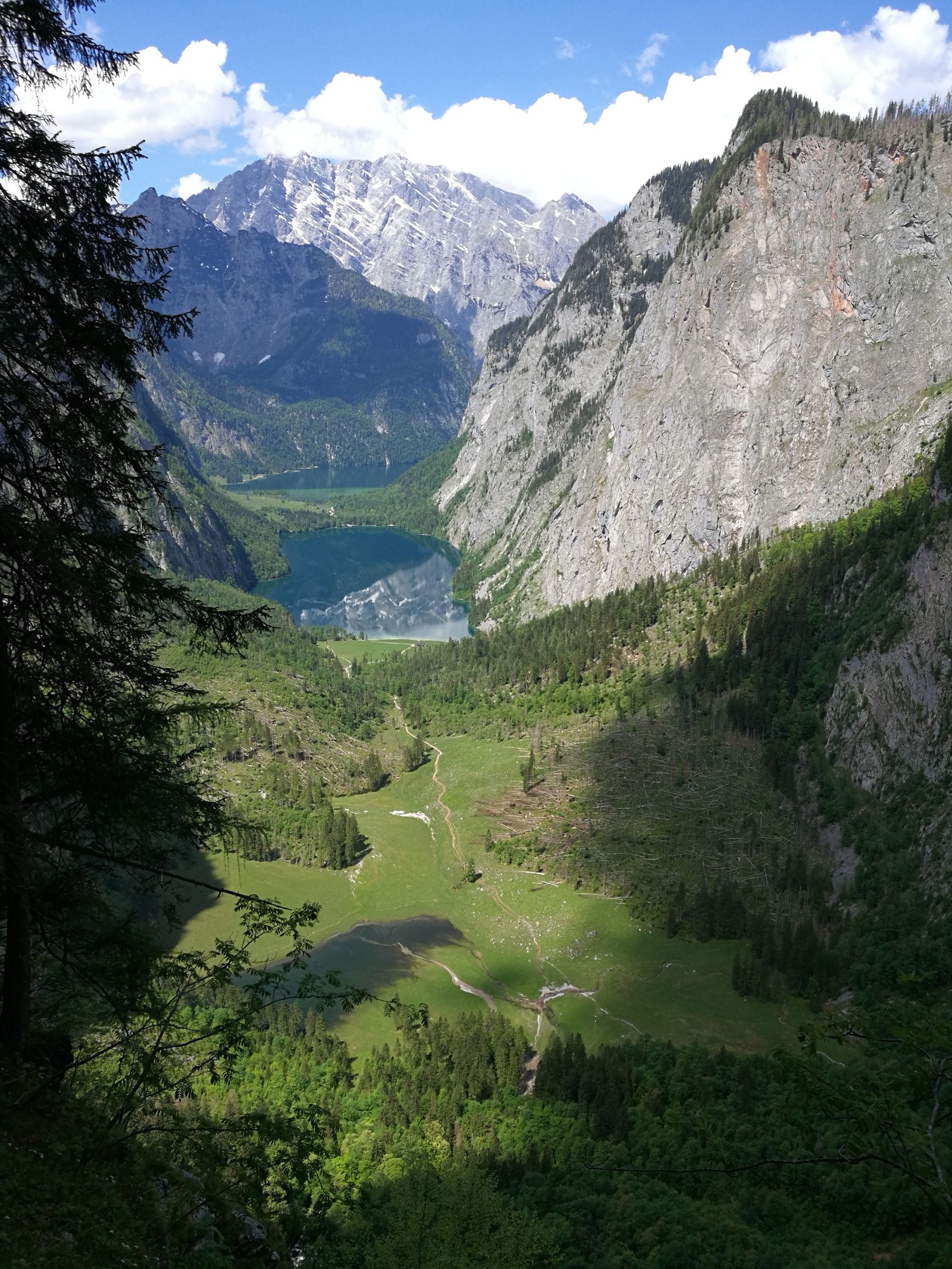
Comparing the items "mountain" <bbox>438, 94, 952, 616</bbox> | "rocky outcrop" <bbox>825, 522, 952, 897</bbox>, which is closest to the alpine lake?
"rocky outcrop" <bbox>825, 522, 952, 897</bbox>

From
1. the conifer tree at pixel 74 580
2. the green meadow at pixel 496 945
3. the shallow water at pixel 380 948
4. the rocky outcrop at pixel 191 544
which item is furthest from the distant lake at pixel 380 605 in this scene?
the conifer tree at pixel 74 580

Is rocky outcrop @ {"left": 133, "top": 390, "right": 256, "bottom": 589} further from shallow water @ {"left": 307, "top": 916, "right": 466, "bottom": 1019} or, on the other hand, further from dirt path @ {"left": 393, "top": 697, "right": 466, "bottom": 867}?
shallow water @ {"left": 307, "top": 916, "right": 466, "bottom": 1019}

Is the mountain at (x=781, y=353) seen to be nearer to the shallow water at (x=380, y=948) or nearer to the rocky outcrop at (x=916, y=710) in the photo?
the rocky outcrop at (x=916, y=710)

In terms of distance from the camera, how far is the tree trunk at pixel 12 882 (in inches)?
476

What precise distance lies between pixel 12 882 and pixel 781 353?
109 m

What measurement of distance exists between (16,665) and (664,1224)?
2679 centimetres

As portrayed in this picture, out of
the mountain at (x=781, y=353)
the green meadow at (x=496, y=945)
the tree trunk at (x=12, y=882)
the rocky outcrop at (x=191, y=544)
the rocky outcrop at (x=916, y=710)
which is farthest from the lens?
the rocky outcrop at (x=191, y=544)

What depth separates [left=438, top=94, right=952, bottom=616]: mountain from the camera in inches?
3767

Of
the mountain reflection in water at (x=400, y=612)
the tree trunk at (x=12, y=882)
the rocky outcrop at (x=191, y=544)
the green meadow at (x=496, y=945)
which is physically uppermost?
the rocky outcrop at (x=191, y=544)

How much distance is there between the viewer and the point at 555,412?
625ft

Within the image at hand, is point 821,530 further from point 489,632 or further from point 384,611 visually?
point 384,611

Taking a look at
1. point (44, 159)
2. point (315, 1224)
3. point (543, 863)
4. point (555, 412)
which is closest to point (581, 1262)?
point (315, 1224)

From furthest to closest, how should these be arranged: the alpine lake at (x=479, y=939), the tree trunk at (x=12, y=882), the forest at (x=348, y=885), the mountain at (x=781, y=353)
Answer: the mountain at (x=781, y=353) → the alpine lake at (x=479, y=939) → the forest at (x=348, y=885) → the tree trunk at (x=12, y=882)

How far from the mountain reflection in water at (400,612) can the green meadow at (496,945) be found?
260 ft
